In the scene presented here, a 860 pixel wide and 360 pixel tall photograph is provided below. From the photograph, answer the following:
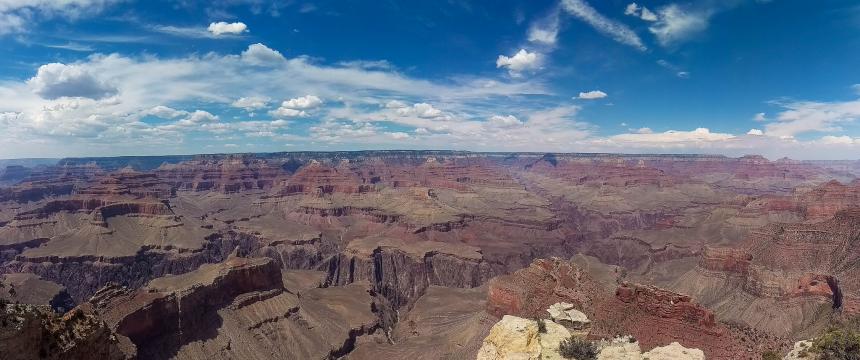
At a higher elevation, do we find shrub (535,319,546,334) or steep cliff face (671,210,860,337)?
shrub (535,319,546,334)

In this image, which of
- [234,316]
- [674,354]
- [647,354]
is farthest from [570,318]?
[234,316]

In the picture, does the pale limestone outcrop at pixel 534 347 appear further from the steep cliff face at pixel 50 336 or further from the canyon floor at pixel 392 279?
the steep cliff face at pixel 50 336

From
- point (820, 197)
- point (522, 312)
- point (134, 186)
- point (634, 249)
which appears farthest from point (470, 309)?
point (134, 186)

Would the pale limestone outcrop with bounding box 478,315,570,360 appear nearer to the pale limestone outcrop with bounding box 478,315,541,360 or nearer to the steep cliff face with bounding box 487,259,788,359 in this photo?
the pale limestone outcrop with bounding box 478,315,541,360

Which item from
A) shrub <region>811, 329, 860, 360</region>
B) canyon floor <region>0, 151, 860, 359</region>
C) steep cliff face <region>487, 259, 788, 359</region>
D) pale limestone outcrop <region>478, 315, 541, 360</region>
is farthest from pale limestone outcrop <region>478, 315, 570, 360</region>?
shrub <region>811, 329, 860, 360</region>

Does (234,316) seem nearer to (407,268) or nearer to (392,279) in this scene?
(392,279)

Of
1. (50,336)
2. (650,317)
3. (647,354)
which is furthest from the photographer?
(650,317)

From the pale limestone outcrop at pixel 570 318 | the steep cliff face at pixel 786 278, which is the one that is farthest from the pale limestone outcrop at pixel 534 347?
the steep cliff face at pixel 786 278
